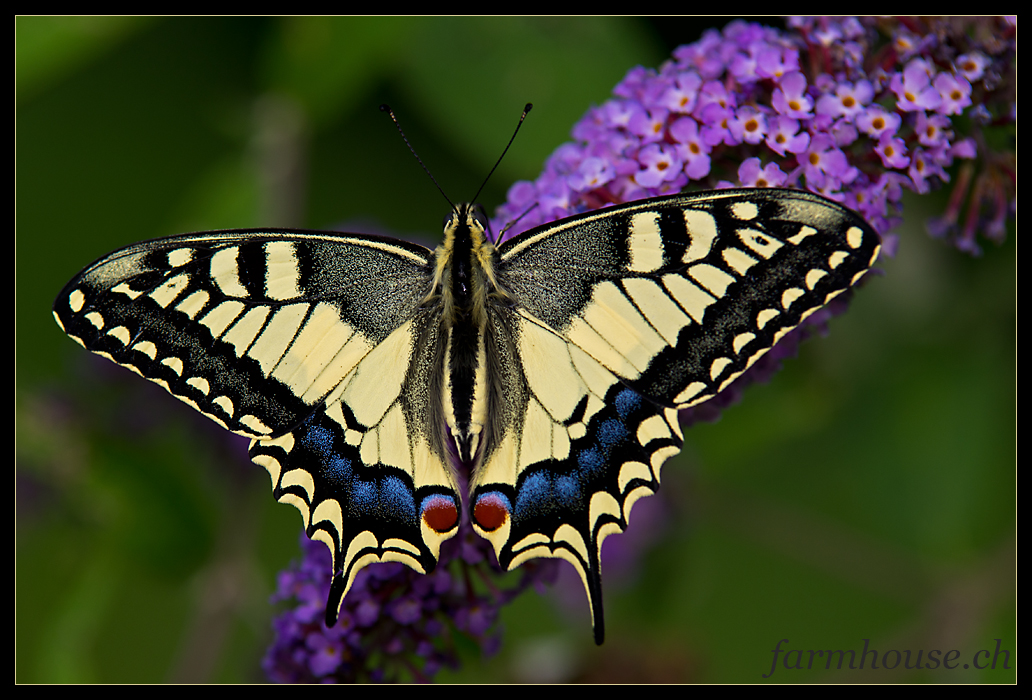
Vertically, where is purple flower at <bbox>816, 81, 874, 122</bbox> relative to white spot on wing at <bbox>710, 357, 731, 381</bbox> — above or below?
above

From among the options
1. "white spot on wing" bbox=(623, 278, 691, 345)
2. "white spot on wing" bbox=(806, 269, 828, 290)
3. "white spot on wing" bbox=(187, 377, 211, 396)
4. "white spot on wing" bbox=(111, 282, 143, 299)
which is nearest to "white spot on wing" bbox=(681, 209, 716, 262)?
"white spot on wing" bbox=(623, 278, 691, 345)

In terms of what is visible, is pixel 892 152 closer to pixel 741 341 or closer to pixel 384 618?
pixel 741 341

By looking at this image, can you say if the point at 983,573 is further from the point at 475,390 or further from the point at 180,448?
the point at 180,448


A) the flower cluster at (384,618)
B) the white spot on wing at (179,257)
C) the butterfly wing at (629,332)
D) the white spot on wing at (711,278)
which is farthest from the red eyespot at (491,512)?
the white spot on wing at (179,257)

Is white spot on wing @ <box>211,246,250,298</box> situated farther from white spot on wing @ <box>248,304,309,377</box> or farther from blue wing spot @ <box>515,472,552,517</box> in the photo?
blue wing spot @ <box>515,472,552,517</box>

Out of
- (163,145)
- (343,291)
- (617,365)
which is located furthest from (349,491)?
(163,145)
